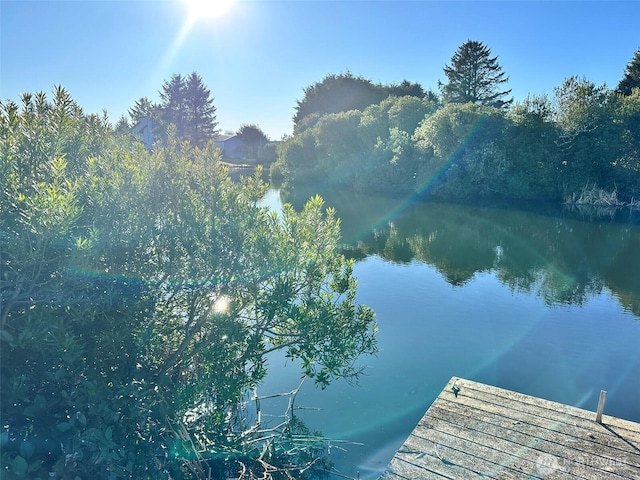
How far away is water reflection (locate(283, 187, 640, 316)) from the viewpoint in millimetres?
12273

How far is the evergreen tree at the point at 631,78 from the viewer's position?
2902cm

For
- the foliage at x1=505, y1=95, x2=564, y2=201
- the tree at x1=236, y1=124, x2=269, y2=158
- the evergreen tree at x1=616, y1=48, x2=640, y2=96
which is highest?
the tree at x1=236, y1=124, x2=269, y2=158

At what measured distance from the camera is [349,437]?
5.85 meters

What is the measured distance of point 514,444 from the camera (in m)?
4.74

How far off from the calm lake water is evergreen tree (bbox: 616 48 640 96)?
16110 mm

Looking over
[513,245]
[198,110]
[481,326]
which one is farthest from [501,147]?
[198,110]

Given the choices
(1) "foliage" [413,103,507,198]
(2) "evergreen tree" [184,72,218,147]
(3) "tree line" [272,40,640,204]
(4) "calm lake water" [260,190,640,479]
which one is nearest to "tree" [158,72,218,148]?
(2) "evergreen tree" [184,72,218,147]

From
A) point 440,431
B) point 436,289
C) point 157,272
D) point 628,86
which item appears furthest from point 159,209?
point 628,86

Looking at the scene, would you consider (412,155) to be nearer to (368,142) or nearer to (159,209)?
(368,142)

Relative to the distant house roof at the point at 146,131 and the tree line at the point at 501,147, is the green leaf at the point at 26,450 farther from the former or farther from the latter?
the tree line at the point at 501,147

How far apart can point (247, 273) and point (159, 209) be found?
2.97 ft

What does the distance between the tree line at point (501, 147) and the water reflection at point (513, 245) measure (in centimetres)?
274

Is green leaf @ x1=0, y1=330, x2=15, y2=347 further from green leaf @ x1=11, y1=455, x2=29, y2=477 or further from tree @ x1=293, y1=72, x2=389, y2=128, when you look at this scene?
tree @ x1=293, y1=72, x2=389, y2=128

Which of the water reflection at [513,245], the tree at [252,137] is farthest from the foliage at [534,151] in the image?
the tree at [252,137]
